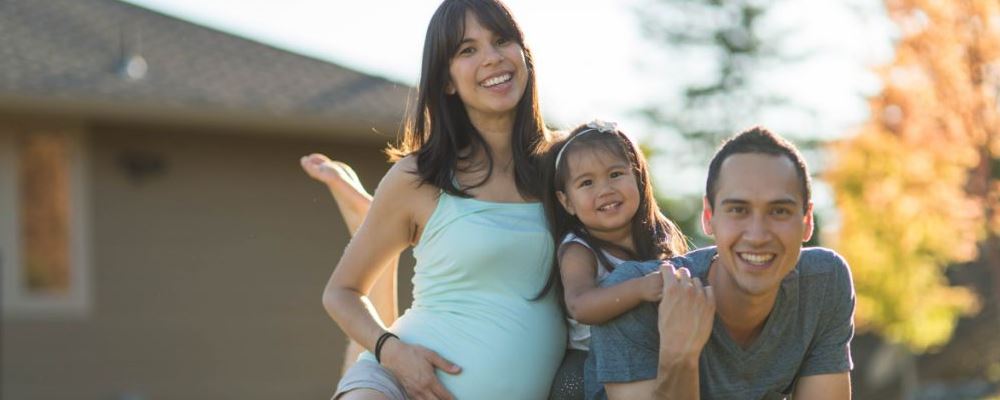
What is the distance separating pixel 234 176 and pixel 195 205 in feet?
1.70

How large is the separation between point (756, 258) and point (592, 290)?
1.78 feet

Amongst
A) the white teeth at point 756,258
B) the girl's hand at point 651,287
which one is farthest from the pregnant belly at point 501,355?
the white teeth at point 756,258

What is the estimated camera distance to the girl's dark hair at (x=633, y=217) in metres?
4.36

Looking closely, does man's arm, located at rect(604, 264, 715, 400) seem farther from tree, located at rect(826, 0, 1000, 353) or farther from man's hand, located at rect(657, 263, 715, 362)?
tree, located at rect(826, 0, 1000, 353)

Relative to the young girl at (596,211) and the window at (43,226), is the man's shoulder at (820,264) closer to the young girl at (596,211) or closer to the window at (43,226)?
the young girl at (596,211)

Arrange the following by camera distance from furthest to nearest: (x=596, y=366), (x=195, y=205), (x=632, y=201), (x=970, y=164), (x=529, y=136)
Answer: (x=195, y=205), (x=970, y=164), (x=529, y=136), (x=632, y=201), (x=596, y=366)

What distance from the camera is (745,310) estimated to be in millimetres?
3664

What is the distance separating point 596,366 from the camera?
12.7 ft

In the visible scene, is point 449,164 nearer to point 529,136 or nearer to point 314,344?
point 529,136

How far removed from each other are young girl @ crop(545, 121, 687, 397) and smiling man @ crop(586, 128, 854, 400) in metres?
0.34

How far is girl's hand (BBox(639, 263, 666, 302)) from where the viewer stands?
365cm

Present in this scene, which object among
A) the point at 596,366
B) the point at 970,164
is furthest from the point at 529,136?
the point at 970,164

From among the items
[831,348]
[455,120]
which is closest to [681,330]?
[831,348]

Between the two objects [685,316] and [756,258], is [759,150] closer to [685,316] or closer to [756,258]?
[756,258]
